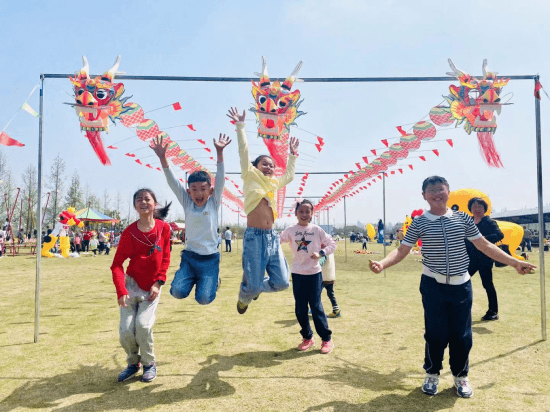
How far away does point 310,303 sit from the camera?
422cm

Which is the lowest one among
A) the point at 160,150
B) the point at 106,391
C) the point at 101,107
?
the point at 106,391

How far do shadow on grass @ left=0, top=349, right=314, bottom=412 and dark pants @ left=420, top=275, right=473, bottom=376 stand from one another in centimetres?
150

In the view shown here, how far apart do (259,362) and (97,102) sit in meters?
3.76

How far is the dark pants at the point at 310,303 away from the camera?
164 inches

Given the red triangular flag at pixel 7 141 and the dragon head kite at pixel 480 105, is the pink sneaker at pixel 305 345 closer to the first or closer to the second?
the dragon head kite at pixel 480 105

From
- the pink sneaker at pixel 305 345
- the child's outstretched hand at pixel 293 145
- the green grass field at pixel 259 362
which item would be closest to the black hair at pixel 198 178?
the child's outstretched hand at pixel 293 145

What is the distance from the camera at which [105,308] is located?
21.9ft

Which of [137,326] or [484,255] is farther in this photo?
[484,255]

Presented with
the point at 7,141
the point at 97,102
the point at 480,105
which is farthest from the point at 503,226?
the point at 7,141

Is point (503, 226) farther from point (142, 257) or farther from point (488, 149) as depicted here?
point (142, 257)

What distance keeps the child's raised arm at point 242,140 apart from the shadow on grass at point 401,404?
90.3 inches

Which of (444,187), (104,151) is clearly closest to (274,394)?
(444,187)

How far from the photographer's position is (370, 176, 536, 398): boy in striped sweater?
3.09m

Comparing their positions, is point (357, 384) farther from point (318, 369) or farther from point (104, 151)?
point (104, 151)
